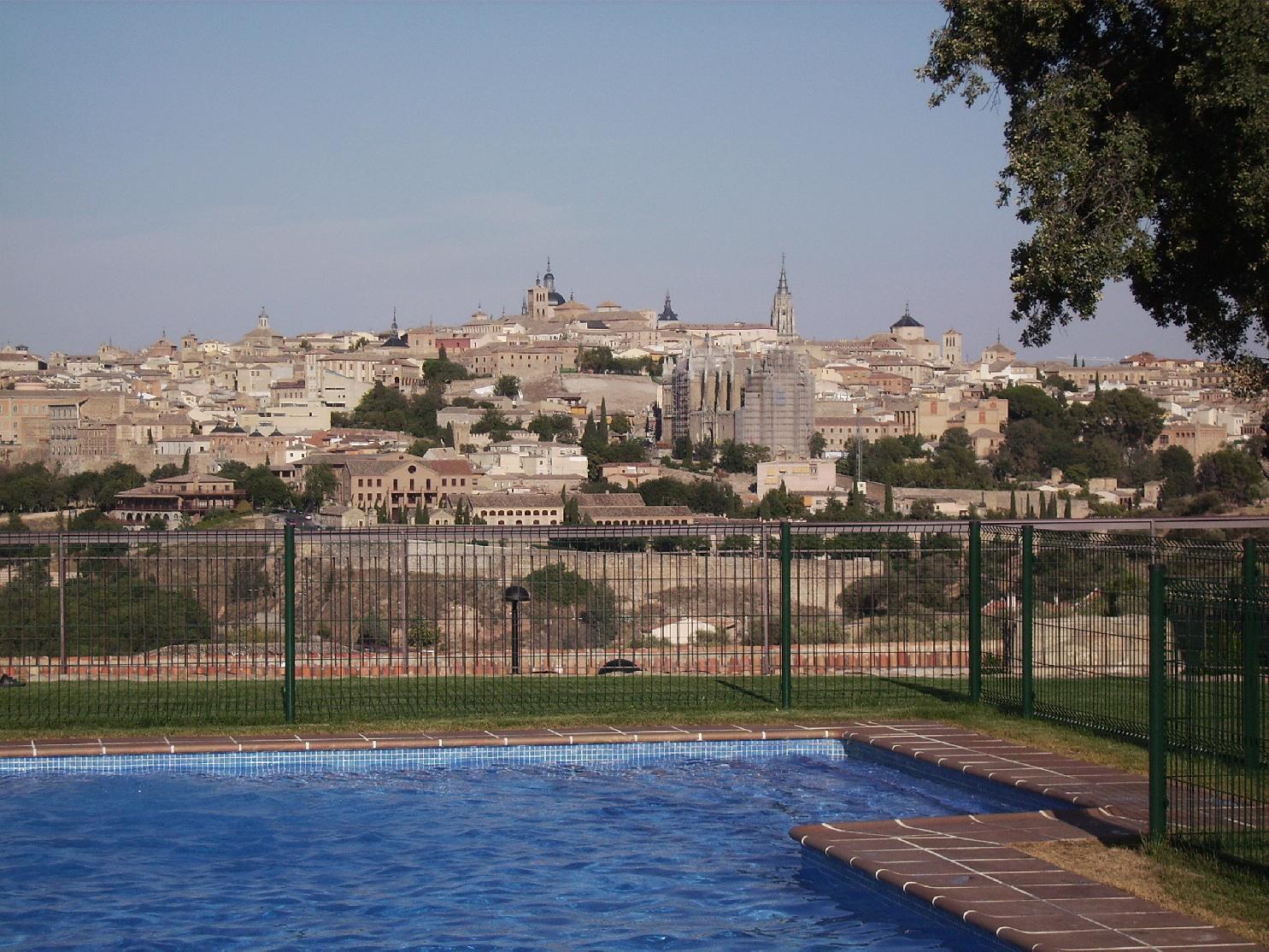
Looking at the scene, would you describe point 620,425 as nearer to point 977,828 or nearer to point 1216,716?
point 977,828

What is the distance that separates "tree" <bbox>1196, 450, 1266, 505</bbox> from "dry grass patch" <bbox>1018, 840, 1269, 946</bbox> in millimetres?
44765

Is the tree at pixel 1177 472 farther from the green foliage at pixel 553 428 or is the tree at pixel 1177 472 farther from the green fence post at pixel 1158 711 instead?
the green fence post at pixel 1158 711

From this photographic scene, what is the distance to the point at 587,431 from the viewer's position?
106938 millimetres

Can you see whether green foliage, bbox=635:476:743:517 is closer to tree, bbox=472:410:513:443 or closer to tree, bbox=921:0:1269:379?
tree, bbox=472:410:513:443

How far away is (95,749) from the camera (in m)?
6.66

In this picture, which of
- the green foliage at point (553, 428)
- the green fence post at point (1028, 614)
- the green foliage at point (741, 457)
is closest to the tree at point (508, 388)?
the green foliage at point (553, 428)

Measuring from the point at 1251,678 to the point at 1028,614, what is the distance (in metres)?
2.77

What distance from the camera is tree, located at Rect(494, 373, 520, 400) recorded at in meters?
117

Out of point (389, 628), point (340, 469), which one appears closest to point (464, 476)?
point (340, 469)

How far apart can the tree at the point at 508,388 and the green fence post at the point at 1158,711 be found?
112 meters

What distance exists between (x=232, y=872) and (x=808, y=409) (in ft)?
349

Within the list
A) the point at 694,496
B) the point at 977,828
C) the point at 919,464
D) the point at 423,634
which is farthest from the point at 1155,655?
the point at 919,464

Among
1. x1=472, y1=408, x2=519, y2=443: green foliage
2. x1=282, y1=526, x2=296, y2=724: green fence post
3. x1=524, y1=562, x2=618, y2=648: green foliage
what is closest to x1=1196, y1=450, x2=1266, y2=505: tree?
x1=524, y1=562, x2=618, y2=648: green foliage

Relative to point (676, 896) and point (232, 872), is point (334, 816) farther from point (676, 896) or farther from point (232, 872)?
point (676, 896)
